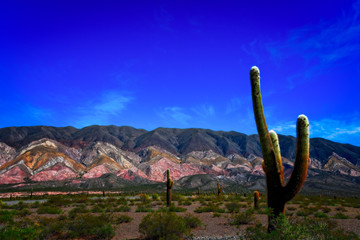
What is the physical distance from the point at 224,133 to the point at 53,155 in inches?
4506

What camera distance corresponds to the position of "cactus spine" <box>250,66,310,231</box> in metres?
7.09

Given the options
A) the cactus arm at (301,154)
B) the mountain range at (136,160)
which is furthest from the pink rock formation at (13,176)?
the cactus arm at (301,154)

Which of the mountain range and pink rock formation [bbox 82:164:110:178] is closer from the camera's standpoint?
the mountain range

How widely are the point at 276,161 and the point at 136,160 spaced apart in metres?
106

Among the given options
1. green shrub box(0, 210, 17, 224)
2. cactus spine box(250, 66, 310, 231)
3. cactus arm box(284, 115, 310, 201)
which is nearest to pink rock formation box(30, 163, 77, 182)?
green shrub box(0, 210, 17, 224)

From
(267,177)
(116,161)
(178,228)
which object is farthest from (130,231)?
(116,161)

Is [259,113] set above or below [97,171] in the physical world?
above

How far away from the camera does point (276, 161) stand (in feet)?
25.2

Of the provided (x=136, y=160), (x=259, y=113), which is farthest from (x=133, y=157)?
(x=259, y=113)

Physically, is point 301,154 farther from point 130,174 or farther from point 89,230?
point 130,174

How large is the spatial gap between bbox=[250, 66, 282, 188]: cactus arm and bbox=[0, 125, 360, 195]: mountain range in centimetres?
7453

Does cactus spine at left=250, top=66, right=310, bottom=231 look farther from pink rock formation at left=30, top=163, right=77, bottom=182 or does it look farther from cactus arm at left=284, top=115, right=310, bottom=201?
pink rock formation at left=30, top=163, right=77, bottom=182

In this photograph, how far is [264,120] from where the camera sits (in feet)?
26.1

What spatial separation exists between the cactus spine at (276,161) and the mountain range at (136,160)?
74.4 m
